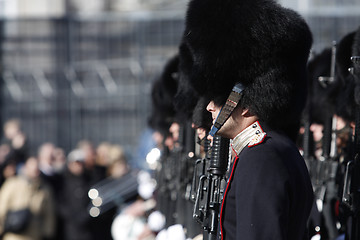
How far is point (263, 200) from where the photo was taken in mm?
2172

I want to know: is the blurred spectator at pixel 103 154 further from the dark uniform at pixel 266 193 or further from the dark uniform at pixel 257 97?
the dark uniform at pixel 266 193

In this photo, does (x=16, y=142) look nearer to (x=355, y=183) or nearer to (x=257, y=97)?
(x=355, y=183)

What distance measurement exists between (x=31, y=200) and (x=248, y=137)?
187 inches

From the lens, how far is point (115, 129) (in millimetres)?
9039

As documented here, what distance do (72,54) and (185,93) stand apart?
536 centimetres

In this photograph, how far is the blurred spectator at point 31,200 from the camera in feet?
21.9

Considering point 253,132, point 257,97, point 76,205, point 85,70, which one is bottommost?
point 76,205

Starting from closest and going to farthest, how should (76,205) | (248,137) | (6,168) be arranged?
(248,137), (6,168), (76,205)

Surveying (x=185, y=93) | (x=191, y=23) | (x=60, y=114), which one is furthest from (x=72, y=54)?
(x=191, y=23)

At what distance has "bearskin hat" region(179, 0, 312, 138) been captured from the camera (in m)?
2.46

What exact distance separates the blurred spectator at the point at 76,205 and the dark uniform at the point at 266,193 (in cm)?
493

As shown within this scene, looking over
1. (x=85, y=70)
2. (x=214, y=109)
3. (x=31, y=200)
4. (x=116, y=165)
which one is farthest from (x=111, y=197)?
(x=214, y=109)

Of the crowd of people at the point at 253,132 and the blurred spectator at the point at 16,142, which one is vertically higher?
the crowd of people at the point at 253,132

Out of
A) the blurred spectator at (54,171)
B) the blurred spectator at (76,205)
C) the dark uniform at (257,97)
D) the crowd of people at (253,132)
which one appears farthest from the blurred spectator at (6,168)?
the dark uniform at (257,97)
